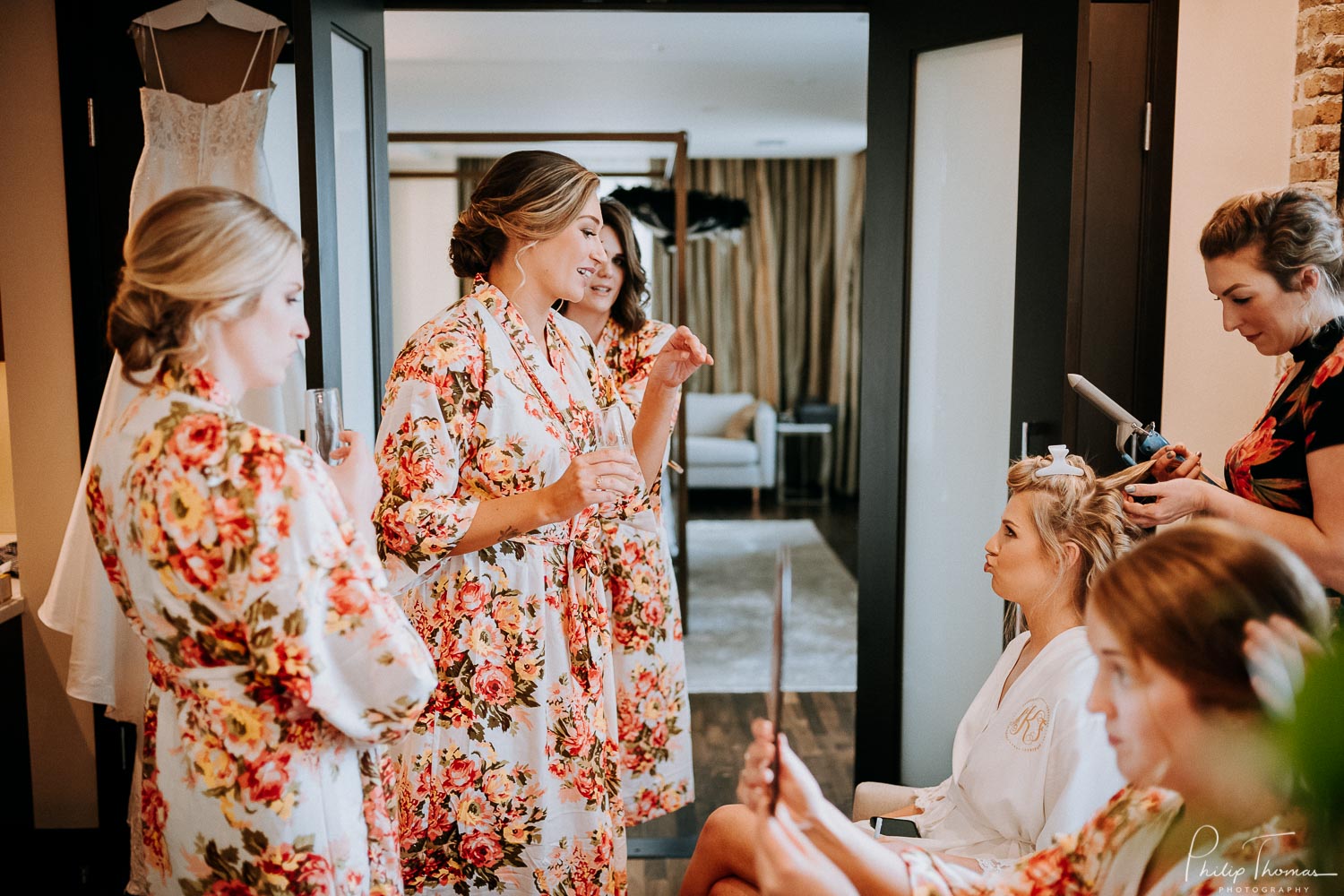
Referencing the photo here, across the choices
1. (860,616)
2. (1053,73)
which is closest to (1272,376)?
(1053,73)

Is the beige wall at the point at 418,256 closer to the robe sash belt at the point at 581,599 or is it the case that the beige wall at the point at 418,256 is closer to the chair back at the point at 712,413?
the chair back at the point at 712,413

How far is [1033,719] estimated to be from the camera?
169 centimetres

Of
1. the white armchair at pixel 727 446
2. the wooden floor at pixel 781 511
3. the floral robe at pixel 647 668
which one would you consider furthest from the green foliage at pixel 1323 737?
the white armchair at pixel 727 446

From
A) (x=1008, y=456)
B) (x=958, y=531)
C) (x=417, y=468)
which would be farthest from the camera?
(x=958, y=531)

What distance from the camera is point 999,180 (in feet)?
8.56

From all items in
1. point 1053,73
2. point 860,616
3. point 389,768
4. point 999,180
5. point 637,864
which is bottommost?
point 637,864

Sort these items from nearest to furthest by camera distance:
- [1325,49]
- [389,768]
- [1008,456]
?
[389,768] → [1325,49] → [1008,456]

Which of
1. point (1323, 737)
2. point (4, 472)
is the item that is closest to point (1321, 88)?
point (1323, 737)

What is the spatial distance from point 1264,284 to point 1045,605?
643 mm

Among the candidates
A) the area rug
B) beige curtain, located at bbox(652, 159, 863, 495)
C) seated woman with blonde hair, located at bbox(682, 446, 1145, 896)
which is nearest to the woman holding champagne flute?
seated woman with blonde hair, located at bbox(682, 446, 1145, 896)

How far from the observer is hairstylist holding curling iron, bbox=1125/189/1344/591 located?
169 centimetres

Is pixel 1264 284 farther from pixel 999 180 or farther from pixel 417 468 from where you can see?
pixel 417 468

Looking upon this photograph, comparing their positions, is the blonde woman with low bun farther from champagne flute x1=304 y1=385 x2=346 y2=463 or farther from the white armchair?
the white armchair

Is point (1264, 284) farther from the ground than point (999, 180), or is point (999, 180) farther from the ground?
point (999, 180)
